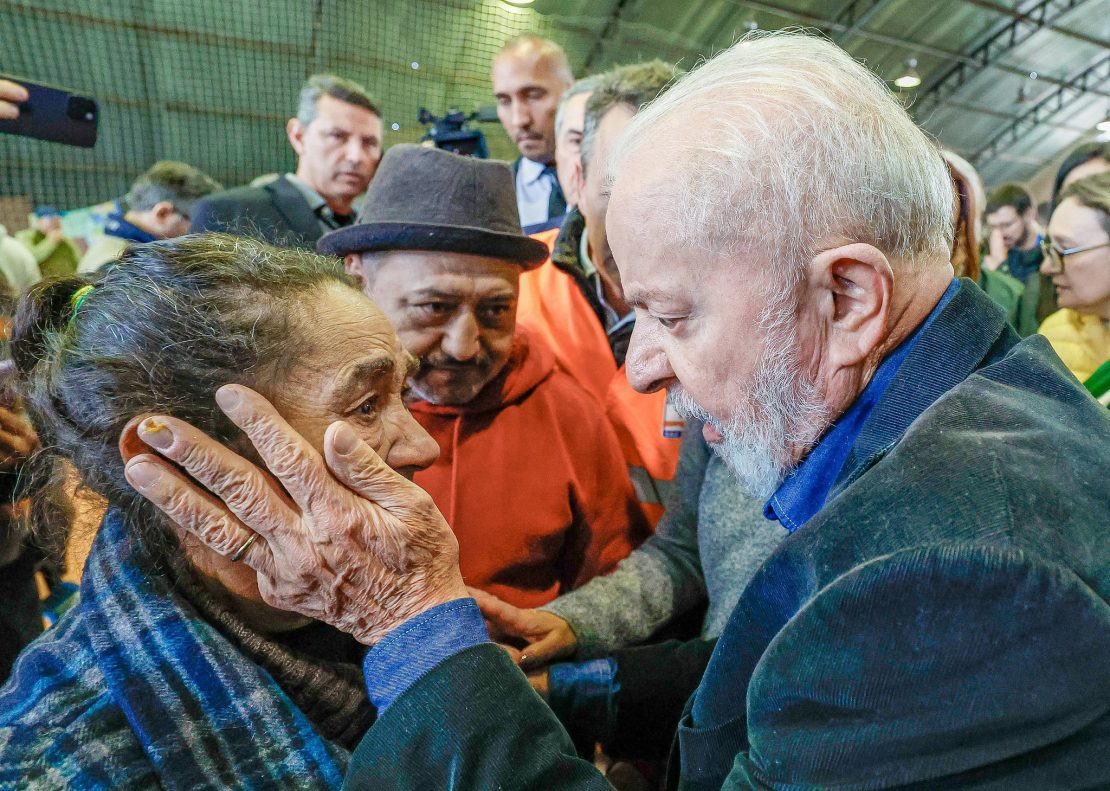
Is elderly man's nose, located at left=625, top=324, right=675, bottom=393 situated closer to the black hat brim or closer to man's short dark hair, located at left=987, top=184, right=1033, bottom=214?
the black hat brim

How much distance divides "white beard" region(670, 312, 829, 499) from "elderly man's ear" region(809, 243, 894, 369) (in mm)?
55

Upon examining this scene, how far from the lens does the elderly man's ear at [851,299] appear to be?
1.04m

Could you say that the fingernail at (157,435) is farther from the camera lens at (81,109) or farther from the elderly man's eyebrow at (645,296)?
the camera lens at (81,109)

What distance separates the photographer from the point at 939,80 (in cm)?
1364

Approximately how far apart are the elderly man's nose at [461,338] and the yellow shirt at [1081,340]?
2.55 meters

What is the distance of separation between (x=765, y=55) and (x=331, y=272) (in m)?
0.85

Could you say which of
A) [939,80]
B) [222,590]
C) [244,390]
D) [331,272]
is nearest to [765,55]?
[331,272]

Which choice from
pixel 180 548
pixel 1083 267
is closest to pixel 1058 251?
pixel 1083 267

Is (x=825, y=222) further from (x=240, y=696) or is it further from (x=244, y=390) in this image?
(x=240, y=696)

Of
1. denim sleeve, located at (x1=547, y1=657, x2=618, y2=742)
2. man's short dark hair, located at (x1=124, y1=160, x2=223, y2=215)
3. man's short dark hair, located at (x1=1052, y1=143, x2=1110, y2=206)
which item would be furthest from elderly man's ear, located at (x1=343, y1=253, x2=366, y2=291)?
man's short dark hair, located at (x1=1052, y1=143, x2=1110, y2=206)

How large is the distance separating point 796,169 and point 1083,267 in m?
2.69

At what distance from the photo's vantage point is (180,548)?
50.6 inches

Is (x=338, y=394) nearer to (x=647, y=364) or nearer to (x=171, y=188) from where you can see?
(x=647, y=364)

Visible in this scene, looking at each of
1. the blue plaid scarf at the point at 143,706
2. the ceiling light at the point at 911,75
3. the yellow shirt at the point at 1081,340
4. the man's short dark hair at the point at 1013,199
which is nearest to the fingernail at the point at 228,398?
the blue plaid scarf at the point at 143,706
